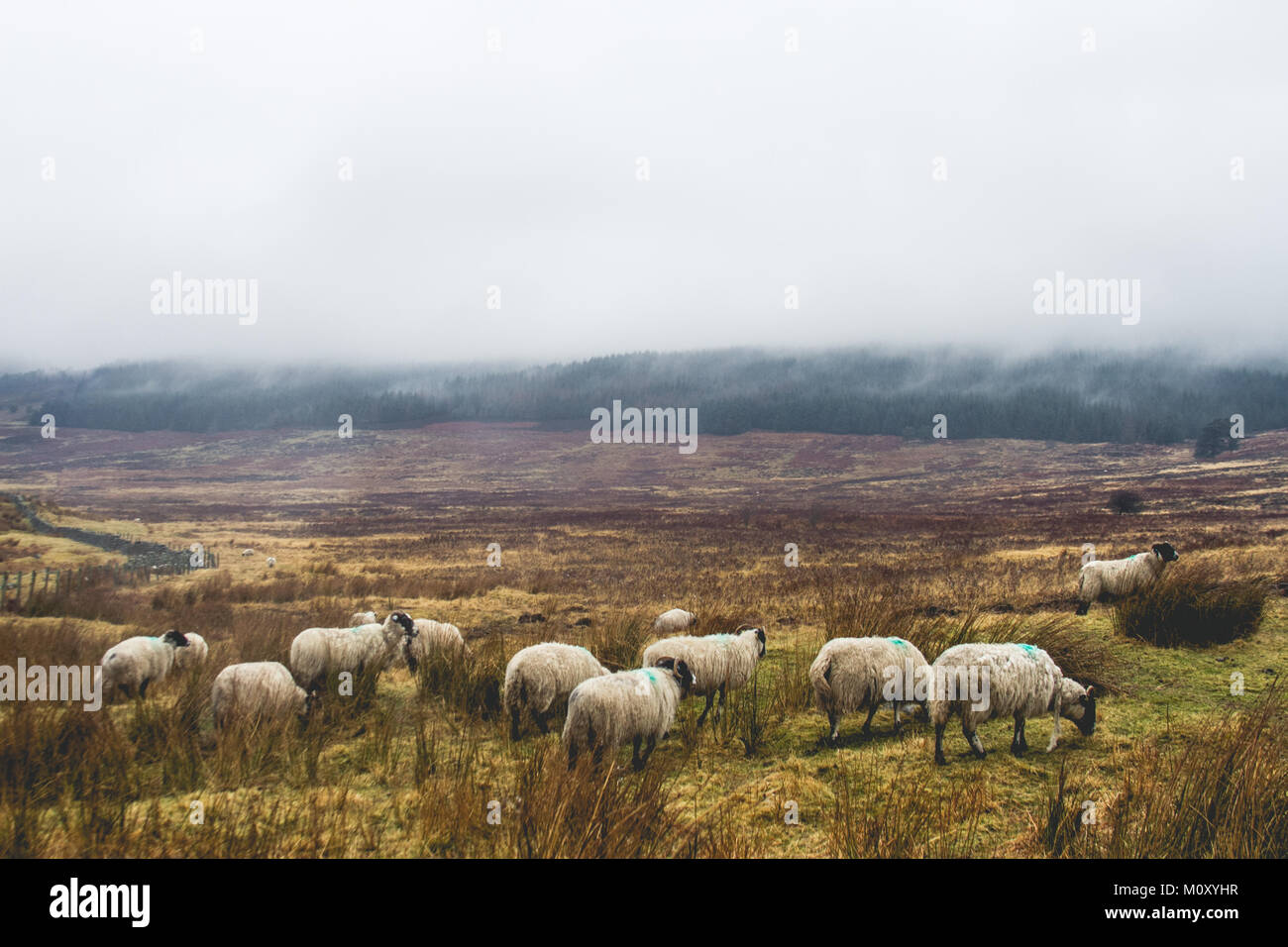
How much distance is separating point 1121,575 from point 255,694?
45.4 ft

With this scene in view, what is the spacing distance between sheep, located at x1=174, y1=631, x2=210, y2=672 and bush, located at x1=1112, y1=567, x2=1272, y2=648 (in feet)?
43.4

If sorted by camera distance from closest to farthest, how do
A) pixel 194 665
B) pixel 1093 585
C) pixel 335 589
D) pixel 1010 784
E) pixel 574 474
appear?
pixel 1010 784, pixel 194 665, pixel 1093 585, pixel 335 589, pixel 574 474

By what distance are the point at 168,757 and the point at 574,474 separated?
4088 inches

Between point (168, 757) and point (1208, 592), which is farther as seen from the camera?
point (1208, 592)

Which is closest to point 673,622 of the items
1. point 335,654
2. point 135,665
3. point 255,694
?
point 335,654

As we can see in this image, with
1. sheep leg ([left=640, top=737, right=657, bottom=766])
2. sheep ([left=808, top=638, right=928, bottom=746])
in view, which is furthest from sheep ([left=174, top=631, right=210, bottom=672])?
sheep ([left=808, top=638, right=928, bottom=746])

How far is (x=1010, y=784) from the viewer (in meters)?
5.61

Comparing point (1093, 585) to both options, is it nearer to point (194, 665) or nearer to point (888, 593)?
point (888, 593)

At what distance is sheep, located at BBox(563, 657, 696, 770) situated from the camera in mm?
5957

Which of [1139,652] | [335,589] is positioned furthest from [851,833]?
[335,589]

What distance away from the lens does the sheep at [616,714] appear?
5.96m

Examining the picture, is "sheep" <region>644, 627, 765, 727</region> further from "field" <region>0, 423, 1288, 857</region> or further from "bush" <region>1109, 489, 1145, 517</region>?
"bush" <region>1109, 489, 1145, 517</region>

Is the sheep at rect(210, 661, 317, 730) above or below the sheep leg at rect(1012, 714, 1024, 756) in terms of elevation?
above

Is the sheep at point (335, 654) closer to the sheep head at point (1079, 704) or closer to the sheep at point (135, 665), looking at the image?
the sheep at point (135, 665)
